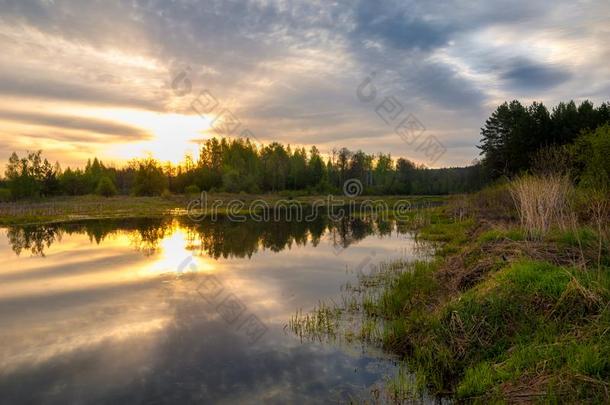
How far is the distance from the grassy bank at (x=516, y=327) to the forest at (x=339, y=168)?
10284mm

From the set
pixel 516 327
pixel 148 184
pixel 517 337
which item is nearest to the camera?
pixel 517 337

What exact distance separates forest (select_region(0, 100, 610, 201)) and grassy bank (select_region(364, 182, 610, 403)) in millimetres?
10284

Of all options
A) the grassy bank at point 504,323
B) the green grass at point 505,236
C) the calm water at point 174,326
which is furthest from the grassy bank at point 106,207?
the green grass at point 505,236

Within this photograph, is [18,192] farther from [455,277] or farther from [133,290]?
[455,277]

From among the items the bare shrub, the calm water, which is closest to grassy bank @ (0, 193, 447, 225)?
the calm water

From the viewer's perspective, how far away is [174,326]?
11.8 metres

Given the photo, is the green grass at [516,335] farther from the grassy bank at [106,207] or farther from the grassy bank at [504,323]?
the grassy bank at [106,207]

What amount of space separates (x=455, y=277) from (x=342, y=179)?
103799 millimetres

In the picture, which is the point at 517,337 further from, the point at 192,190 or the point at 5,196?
the point at 5,196

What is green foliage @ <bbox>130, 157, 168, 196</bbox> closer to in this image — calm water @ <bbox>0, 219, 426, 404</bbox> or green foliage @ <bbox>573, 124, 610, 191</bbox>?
calm water @ <bbox>0, 219, 426, 404</bbox>

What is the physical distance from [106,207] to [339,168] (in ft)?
240

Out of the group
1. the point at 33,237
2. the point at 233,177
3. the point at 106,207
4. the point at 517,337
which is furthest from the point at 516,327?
the point at 233,177

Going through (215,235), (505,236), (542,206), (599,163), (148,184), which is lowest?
(215,235)

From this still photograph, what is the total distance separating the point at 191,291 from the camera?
15539 millimetres
